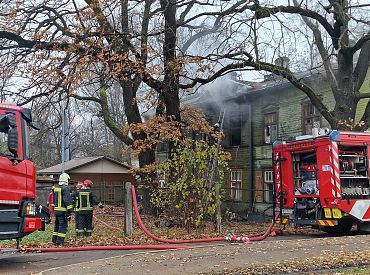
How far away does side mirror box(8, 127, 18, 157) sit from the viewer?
8234mm

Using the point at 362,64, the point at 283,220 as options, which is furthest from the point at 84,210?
the point at 362,64

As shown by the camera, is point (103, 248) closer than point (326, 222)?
Yes

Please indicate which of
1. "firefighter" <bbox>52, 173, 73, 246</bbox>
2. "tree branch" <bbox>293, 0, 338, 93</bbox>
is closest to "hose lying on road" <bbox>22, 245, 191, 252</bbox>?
"firefighter" <bbox>52, 173, 73, 246</bbox>

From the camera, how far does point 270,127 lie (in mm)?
26000

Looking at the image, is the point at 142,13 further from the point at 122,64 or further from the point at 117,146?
the point at 117,146

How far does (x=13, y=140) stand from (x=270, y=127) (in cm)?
1916

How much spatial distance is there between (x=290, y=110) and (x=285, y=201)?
11.6m

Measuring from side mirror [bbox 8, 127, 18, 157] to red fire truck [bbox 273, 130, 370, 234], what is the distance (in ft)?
24.6

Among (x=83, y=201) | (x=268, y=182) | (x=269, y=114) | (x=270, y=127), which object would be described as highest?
(x=269, y=114)

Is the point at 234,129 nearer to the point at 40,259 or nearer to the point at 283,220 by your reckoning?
the point at 283,220

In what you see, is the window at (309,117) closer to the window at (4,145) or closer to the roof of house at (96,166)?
the roof of house at (96,166)

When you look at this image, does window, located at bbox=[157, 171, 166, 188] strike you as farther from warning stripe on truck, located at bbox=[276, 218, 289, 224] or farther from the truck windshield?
the truck windshield

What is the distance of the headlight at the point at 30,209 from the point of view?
28.6ft

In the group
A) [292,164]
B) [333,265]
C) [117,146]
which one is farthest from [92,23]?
[117,146]
